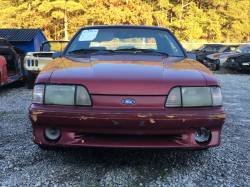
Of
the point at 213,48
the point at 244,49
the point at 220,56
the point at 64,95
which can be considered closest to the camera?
the point at 64,95

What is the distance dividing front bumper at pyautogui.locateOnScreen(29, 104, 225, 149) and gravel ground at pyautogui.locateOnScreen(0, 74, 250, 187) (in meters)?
0.28

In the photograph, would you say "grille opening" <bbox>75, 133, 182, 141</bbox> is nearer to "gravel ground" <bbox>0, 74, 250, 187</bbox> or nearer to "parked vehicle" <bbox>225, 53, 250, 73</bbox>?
"gravel ground" <bbox>0, 74, 250, 187</bbox>

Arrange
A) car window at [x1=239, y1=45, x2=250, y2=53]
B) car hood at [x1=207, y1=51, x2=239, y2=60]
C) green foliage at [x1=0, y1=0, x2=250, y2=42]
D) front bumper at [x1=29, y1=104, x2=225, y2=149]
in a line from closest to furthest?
1. front bumper at [x1=29, y1=104, x2=225, y2=149]
2. car window at [x1=239, y1=45, x2=250, y2=53]
3. car hood at [x1=207, y1=51, x2=239, y2=60]
4. green foliage at [x1=0, y1=0, x2=250, y2=42]

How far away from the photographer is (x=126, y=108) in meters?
3.84

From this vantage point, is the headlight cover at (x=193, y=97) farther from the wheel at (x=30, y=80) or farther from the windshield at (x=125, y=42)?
the wheel at (x=30, y=80)

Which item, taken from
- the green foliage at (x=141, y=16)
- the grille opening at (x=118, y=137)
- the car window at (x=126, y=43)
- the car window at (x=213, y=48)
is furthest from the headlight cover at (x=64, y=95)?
the green foliage at (x=141, y=16)

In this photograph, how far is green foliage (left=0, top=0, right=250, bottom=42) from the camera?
41531 millimetres

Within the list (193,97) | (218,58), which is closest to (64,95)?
(193,97)

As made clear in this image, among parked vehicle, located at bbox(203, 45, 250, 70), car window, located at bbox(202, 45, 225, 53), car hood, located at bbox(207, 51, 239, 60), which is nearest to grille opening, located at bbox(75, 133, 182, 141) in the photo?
parked vehicle, located at bbox(203, 45, 250, 70)

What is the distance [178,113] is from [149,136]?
0.31m

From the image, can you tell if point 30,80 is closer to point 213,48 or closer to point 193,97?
point 193,97

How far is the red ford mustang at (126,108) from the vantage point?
12.5ft

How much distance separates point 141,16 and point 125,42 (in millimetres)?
38708

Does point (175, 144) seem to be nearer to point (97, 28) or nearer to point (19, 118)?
point (97, 28)
